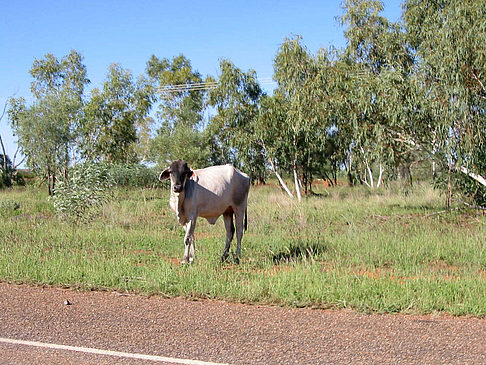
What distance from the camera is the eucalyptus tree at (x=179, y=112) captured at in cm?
3959

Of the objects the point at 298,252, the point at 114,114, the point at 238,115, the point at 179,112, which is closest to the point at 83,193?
the point at 298,252

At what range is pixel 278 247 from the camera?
11.5m

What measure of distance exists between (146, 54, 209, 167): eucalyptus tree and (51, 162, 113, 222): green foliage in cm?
2062

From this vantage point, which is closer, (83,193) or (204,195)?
(204,195)

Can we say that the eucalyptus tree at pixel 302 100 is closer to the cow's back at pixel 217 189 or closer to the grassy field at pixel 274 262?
the grassy field at pixel 274 262

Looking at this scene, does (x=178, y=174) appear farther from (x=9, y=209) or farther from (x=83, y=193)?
(x=9, y=209)

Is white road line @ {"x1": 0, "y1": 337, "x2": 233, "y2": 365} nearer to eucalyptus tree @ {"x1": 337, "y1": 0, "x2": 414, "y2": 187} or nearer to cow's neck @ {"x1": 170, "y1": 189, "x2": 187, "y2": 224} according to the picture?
cow's neck @ {"x1": 170, "y1": 189, "x2": 187, "y2": 224}

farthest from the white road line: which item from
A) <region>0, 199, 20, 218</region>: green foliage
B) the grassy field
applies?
<region>0, 199, 20, 218</region>: green foliage

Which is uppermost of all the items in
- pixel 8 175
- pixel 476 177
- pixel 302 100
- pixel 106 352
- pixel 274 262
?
pixel 302 100

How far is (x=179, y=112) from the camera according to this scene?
52125 mm

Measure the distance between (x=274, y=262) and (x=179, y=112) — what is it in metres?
43.4

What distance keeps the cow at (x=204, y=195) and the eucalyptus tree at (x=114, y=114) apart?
95.0 feet

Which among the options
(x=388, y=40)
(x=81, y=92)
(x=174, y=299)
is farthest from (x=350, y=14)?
(x=81, y=92)

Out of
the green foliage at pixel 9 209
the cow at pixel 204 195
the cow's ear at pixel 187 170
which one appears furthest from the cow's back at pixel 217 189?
the green foliage at pixel 9 209
